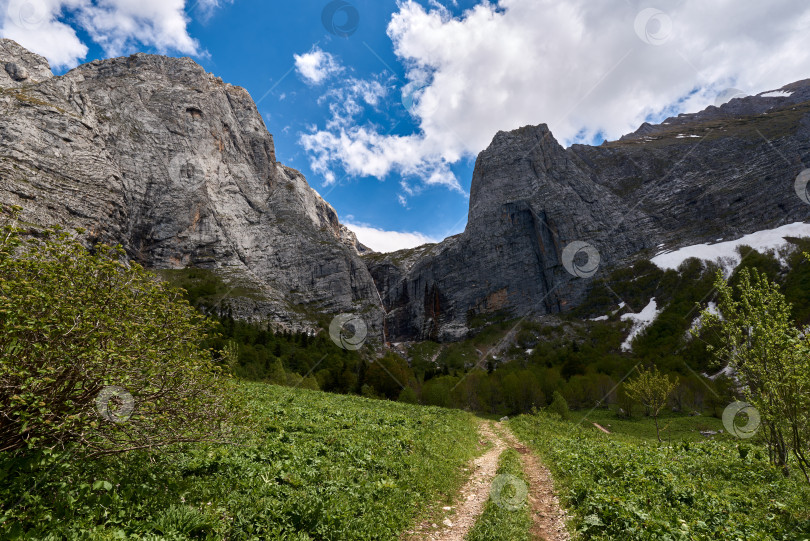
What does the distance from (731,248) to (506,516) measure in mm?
226389

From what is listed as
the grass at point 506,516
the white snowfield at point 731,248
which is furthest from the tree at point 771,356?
the white snowfield at point 731,248

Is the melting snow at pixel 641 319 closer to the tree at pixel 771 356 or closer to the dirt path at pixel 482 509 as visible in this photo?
the tree at pixel 771 356

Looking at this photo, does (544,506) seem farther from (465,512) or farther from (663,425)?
(663,425)

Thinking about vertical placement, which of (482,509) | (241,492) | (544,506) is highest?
(241,492)

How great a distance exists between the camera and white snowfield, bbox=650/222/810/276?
160 metres

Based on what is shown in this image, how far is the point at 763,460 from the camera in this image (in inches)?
677

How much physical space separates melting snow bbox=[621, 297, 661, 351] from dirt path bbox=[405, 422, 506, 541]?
16435 cm

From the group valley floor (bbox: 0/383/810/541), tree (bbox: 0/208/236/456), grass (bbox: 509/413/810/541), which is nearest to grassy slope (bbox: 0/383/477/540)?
valley floor (bbox: 0/383/810/541)

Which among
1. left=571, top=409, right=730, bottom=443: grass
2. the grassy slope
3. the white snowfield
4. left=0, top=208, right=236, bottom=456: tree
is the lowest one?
left=571, top=409, right=730, bottom=443: grass

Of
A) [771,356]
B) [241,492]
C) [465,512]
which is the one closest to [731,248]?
[771,356]

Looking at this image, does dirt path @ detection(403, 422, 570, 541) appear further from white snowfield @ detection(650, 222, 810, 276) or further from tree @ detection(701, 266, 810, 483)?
white snowfield @ detection(650, 222, 810, 276)

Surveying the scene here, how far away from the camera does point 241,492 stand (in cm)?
905

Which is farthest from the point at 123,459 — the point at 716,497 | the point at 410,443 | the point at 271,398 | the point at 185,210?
the point at 185,210

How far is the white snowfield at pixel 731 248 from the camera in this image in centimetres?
15988
